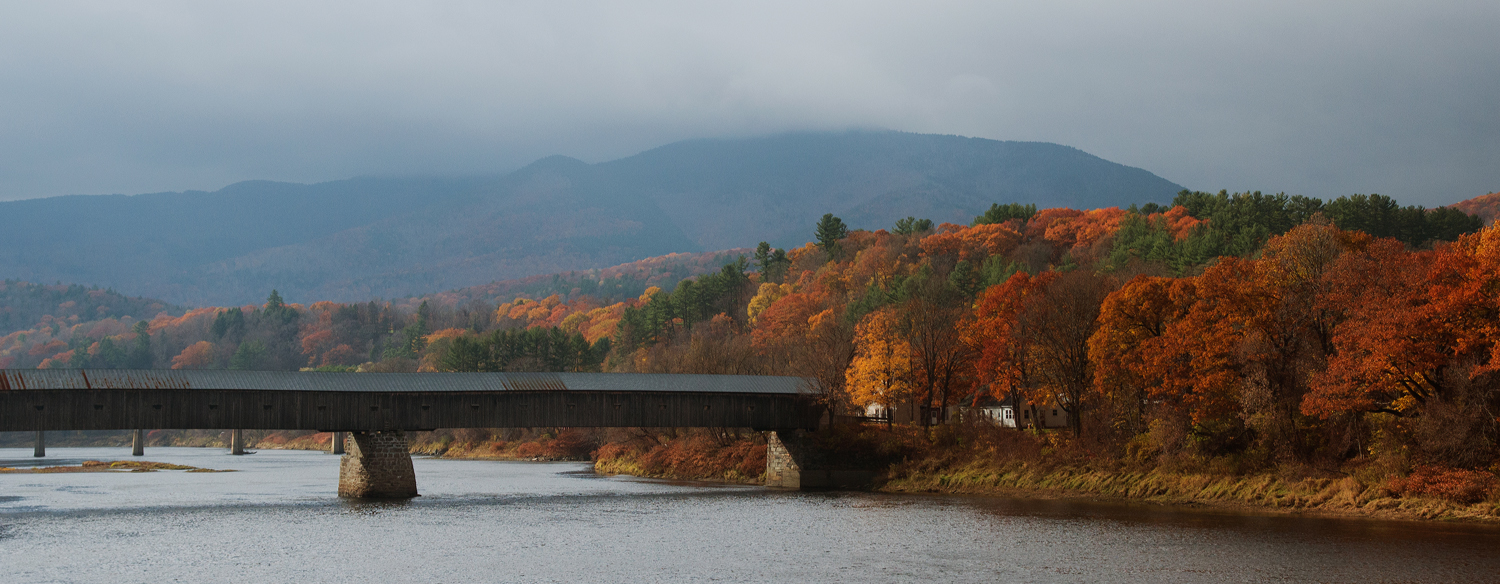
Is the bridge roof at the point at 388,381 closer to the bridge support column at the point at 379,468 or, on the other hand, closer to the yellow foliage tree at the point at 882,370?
the bridge support column at the point at 379,468

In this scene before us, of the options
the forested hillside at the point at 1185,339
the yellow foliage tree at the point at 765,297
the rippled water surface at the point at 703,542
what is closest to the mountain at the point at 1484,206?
the forested hillside at the point at 1185,339

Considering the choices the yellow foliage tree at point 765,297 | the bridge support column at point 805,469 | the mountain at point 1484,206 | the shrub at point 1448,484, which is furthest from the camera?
the yellow foliage tree at point 765,297

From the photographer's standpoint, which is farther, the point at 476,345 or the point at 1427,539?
the point at 476,345

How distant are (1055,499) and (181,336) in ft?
526

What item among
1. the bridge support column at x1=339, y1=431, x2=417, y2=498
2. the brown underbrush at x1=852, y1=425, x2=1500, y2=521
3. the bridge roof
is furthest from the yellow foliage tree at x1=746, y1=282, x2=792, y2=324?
the bridge support column at x1=339, y1=431, x2=417, y2=498

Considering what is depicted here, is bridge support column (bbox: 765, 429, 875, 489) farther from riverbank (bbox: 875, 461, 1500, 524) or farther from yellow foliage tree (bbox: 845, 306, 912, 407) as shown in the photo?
yellow foliage tree (bbox: 845, 306, 912, 407)

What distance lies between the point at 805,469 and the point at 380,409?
19.4 meters

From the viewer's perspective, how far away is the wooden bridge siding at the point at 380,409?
4188 cm

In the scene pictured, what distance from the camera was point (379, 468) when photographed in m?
46.0

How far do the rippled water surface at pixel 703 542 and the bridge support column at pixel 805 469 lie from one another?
5.43 meters

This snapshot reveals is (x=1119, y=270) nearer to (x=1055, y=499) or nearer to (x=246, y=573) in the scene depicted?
(x=1055, y=499)

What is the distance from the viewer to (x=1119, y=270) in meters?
72.1

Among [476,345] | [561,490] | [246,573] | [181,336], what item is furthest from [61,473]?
[181,336]

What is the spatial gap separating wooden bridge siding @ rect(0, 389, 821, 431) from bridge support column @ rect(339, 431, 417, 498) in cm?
71
